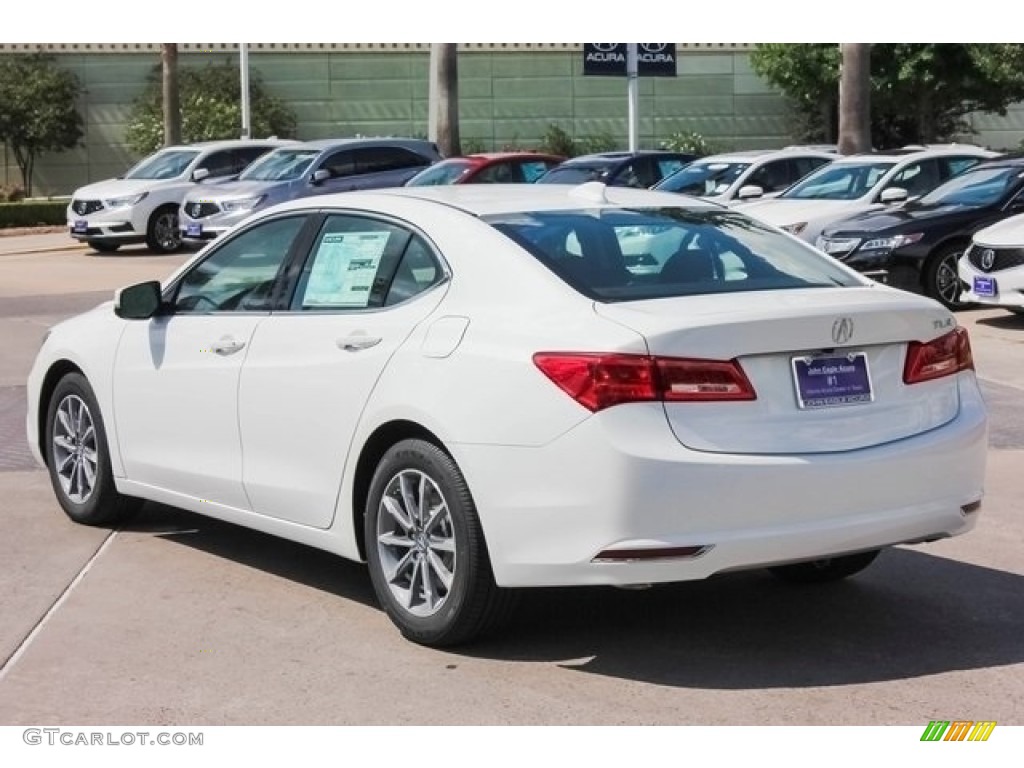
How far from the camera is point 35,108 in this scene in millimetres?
42344

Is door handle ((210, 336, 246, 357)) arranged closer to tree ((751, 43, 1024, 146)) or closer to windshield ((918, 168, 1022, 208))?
windshield ((918, 168, 1022, 208))

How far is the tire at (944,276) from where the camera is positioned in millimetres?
16406

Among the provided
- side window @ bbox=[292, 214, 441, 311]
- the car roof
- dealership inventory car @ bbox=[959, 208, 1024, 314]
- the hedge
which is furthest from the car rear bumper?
the hedge

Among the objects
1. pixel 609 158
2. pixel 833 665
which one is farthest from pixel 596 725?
pixel 609 158

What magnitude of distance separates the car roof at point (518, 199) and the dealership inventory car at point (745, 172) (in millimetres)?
14907

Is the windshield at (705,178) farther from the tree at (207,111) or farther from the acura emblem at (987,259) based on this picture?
the tree at (207,111)

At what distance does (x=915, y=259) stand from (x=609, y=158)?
8082mm

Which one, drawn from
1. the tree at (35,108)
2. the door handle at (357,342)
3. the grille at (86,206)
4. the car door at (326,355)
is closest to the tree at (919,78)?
the tree at (35,108)

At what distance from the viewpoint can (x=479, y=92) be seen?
44.3 metres

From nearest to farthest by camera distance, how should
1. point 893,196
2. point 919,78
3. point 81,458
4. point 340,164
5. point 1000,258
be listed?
point 81,458, point 1000,258, point 893,196, point 340,164, point 919,78

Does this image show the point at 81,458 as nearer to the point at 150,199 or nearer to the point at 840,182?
the point at 840,182

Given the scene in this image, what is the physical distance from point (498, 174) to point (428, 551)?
1893 cm

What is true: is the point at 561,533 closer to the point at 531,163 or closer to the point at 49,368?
the point at 49,368

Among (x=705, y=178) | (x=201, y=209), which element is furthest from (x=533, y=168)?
(x=201, y=209)
